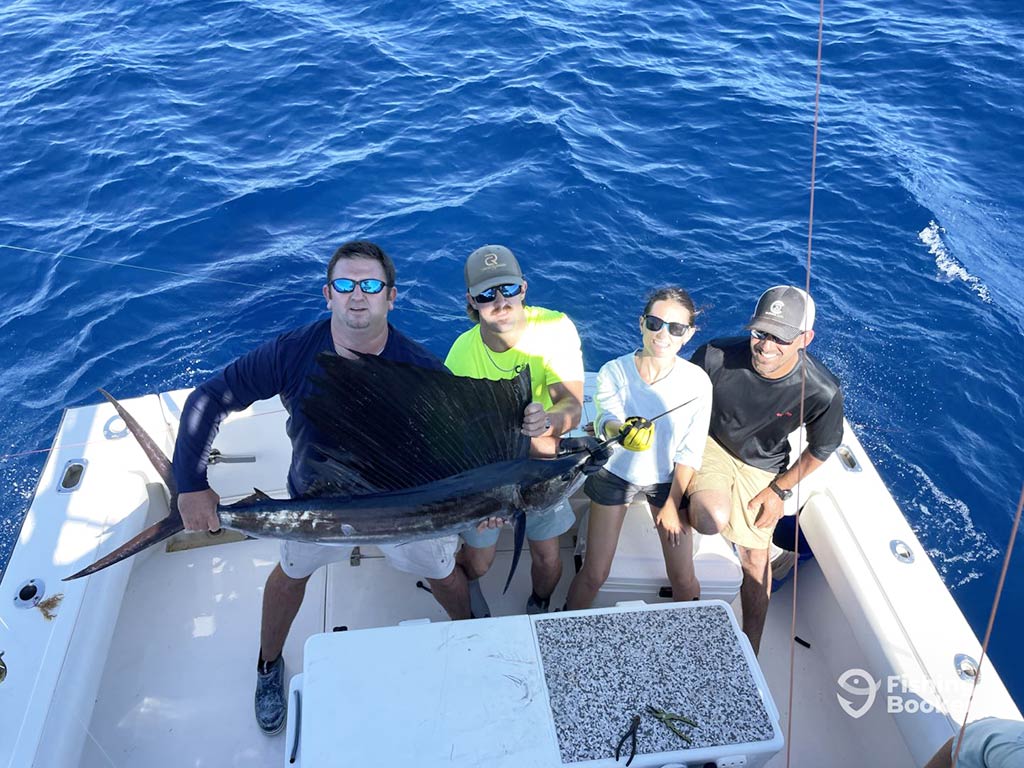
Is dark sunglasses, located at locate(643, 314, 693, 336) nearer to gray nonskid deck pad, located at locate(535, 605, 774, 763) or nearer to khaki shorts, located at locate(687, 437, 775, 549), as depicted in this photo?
khaki shorts, located at locate(687, 437, 775, 549)

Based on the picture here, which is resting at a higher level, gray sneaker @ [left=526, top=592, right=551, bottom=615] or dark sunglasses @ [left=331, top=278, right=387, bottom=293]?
dark sunglasses @ [left=331, top=278, right=387, bottom=293]

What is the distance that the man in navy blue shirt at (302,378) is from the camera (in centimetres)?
195

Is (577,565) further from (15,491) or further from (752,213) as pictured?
(752,213)

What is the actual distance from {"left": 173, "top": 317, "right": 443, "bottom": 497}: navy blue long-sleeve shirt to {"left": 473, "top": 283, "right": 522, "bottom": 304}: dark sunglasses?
0.31m

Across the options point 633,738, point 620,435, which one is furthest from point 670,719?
point 620,435

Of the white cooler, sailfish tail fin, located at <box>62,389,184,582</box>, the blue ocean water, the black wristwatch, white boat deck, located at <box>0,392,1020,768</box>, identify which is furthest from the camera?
the blue ocean water

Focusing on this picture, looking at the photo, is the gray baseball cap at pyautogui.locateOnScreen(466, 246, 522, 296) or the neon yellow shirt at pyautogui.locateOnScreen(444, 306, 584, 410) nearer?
the gray baseball cap at pyautogui.locateOnScreen(466, 246, 522, 296)

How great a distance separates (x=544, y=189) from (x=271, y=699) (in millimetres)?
4741

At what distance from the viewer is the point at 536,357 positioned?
7.77ft

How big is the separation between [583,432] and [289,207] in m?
3.98

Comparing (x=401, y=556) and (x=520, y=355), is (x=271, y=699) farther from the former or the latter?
(x=520, y=355)

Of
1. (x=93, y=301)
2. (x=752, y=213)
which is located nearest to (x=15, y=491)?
(x=93, y=301)

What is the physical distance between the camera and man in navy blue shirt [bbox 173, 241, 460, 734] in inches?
76.7

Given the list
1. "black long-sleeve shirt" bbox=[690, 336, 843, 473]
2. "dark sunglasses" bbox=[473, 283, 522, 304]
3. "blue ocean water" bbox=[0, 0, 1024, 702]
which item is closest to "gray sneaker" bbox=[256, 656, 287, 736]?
"dark sunglasses" bbox=[473, 283, 522, 304]
